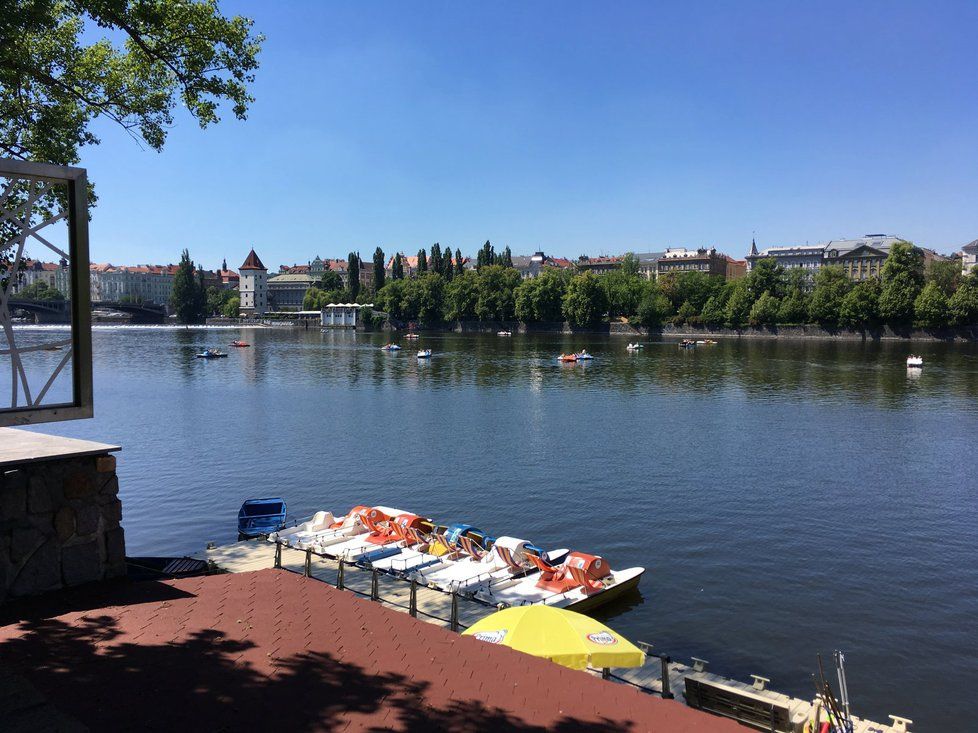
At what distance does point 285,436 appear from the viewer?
137 feet

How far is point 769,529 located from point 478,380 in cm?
4713

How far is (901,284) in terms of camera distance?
12288cm

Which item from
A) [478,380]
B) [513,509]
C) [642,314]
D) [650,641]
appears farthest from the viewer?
[642,314]

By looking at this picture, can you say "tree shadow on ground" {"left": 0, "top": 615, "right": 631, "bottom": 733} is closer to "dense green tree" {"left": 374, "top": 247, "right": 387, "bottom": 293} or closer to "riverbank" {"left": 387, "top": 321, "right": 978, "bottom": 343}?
"riverbank" {"left": 387, "top": 321, "right": 978, "bottom": 343}

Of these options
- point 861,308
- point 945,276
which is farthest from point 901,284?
point 945,276

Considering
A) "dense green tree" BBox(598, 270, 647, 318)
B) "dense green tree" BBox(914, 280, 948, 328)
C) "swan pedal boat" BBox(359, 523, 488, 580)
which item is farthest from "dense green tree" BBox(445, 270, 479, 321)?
"swan pedal boat" BBox(359, 523, 488, 580)

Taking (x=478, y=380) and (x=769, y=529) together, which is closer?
(x=769, y=529)

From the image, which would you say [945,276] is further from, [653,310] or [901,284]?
[653,310]

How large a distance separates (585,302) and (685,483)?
12546 centimetres

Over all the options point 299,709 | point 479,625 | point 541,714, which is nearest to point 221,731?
point 299,709

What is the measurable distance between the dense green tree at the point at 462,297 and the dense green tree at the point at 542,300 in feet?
42.3

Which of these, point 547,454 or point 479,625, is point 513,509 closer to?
point 547,454

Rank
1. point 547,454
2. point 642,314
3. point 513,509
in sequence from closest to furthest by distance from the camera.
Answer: point 513,509 → point 547,454 → point 642,314

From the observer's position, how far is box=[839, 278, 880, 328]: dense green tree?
12475 centimetres
